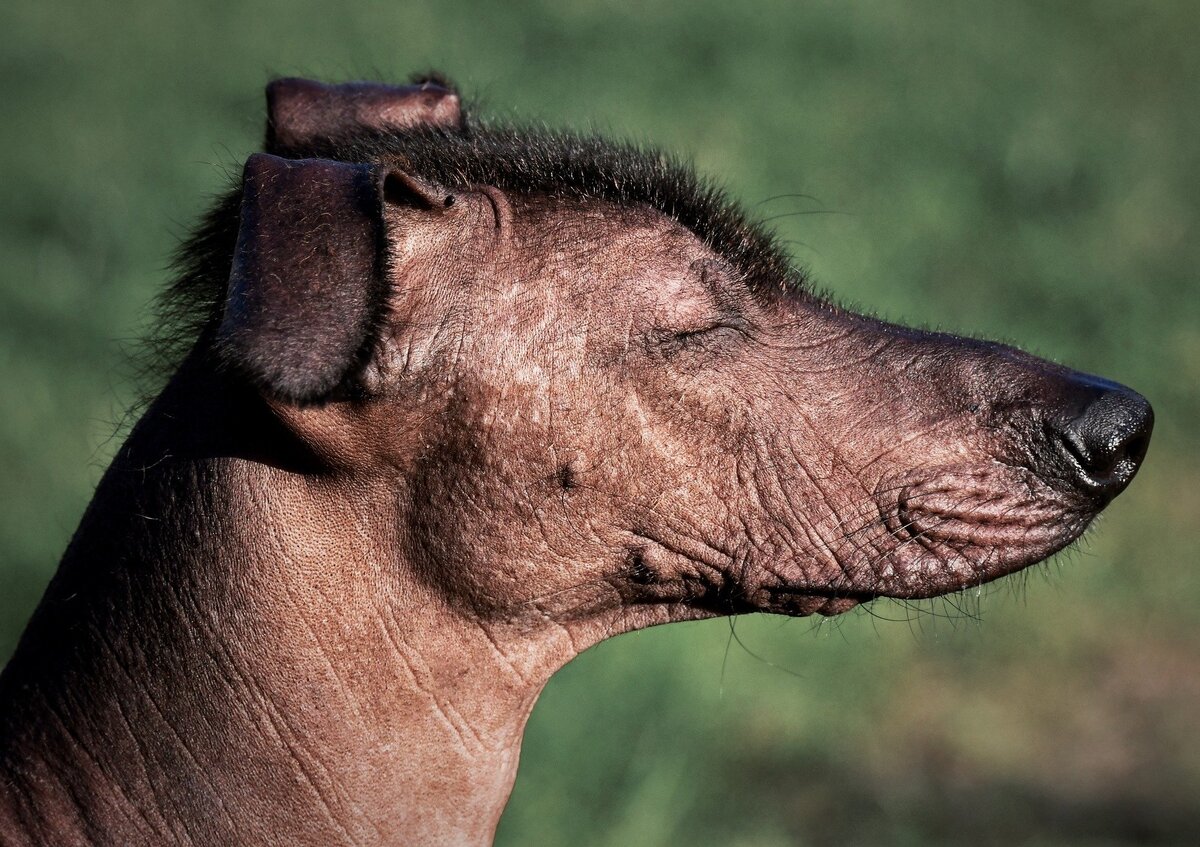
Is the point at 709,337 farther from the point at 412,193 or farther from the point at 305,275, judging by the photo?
the point at 305,275

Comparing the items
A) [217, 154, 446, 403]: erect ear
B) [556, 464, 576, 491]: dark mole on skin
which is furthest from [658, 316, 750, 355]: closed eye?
[217, 154, 446, 403]: erect ear

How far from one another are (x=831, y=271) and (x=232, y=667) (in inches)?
249

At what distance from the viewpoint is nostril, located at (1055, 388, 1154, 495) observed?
2.87m

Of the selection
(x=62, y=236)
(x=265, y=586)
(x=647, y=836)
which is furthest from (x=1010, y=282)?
(x=265, y=586)

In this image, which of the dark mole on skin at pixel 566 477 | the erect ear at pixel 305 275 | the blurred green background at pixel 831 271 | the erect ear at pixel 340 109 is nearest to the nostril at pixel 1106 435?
the dark mole on skin at pixel 566 477

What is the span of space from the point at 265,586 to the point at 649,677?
399cm

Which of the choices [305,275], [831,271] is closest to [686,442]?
[305,275]

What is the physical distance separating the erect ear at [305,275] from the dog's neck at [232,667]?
0.37 meters

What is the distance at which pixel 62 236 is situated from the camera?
938 cm

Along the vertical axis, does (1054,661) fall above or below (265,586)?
above

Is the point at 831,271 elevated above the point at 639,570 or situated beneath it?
elevated above

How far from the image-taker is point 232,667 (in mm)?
2838

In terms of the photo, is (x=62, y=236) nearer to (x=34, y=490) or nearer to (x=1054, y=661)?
(x=34, y=490)

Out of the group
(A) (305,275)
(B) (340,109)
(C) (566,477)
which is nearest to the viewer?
(A) (305,275)
